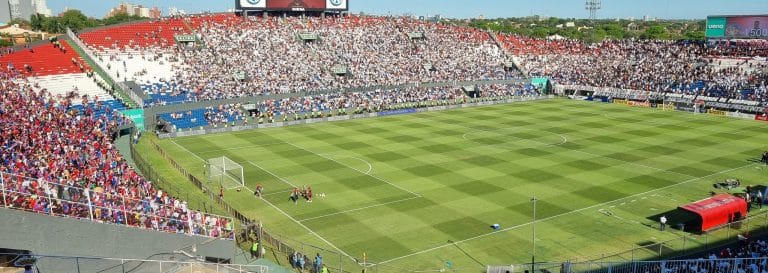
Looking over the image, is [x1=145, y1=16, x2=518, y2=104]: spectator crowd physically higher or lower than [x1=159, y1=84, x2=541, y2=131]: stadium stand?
higher

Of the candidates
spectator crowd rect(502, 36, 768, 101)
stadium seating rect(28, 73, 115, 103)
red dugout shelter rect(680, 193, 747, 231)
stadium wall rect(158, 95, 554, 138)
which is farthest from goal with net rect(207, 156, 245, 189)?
spectator crowd rect(502, 36, 768, 101)

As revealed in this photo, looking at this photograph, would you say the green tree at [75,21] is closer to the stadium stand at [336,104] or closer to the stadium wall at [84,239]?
the stadium stand at [336,104]

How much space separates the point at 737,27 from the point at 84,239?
86346mm

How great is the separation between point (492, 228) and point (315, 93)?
145ft

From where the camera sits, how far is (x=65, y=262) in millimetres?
15109

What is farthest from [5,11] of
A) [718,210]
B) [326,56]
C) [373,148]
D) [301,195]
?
[718,210]

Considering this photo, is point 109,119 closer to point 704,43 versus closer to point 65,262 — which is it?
point 65,262

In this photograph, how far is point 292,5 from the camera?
3359 inches

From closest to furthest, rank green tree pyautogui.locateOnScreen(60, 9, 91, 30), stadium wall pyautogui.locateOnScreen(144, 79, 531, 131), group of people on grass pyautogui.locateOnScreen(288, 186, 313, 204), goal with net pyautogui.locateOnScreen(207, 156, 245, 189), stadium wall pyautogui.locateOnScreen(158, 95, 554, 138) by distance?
Answer: group of people on grass pyautogui.locateOnScreen(288, 186, 313, 204)
goal with net pyautogui.locateOnScreen(207, 156, 245, 189)
stadium wall pyautogui.locateOnScreen(158, 95, 554, 138)
stadium wall pyautogui.locateOnScreen(144, 79, 531, 131)
green tree pyautogui.locateOnScreen(60, 9, 91, 30)

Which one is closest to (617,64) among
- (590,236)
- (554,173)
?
(554,173)

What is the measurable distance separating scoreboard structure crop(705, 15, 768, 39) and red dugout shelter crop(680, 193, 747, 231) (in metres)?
59.2

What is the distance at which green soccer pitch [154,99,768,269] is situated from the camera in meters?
27.6

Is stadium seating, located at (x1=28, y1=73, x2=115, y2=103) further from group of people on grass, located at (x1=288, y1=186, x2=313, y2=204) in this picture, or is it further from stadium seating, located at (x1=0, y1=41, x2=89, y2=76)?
group of people on grass, located at (x1=288, y1=186, x2=313, y2=204)

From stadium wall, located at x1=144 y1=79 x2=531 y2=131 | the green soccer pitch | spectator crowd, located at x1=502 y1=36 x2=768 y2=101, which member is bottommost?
the green soccer pitch
